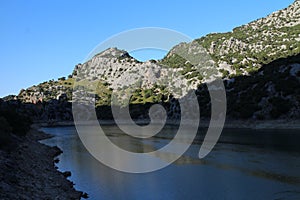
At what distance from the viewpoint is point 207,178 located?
3178 centimetres

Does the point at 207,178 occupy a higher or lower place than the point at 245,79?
lower

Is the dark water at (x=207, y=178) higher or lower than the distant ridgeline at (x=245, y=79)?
lower

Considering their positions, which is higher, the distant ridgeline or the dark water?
the distant ridgeline

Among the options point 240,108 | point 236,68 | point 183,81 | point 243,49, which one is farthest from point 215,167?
point 243,49

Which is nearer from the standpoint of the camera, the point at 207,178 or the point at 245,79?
the point at 207,178

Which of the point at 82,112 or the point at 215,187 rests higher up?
the point at 82,112

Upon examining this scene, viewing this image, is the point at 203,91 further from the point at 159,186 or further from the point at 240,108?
the point at 159,186

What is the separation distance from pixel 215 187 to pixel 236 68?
12170 centimetres

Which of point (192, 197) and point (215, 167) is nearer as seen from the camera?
point (192, 197)

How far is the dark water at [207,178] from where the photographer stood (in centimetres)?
2627

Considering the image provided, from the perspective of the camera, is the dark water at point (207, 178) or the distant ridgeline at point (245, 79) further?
the distant ridgeline at point (245, 79)

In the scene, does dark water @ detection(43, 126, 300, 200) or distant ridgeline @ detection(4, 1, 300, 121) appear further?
distant ridgeline @ detection(4, 1, 300, 121)

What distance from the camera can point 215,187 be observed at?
92.5 ft

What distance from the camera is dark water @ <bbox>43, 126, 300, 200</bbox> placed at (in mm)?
26266
